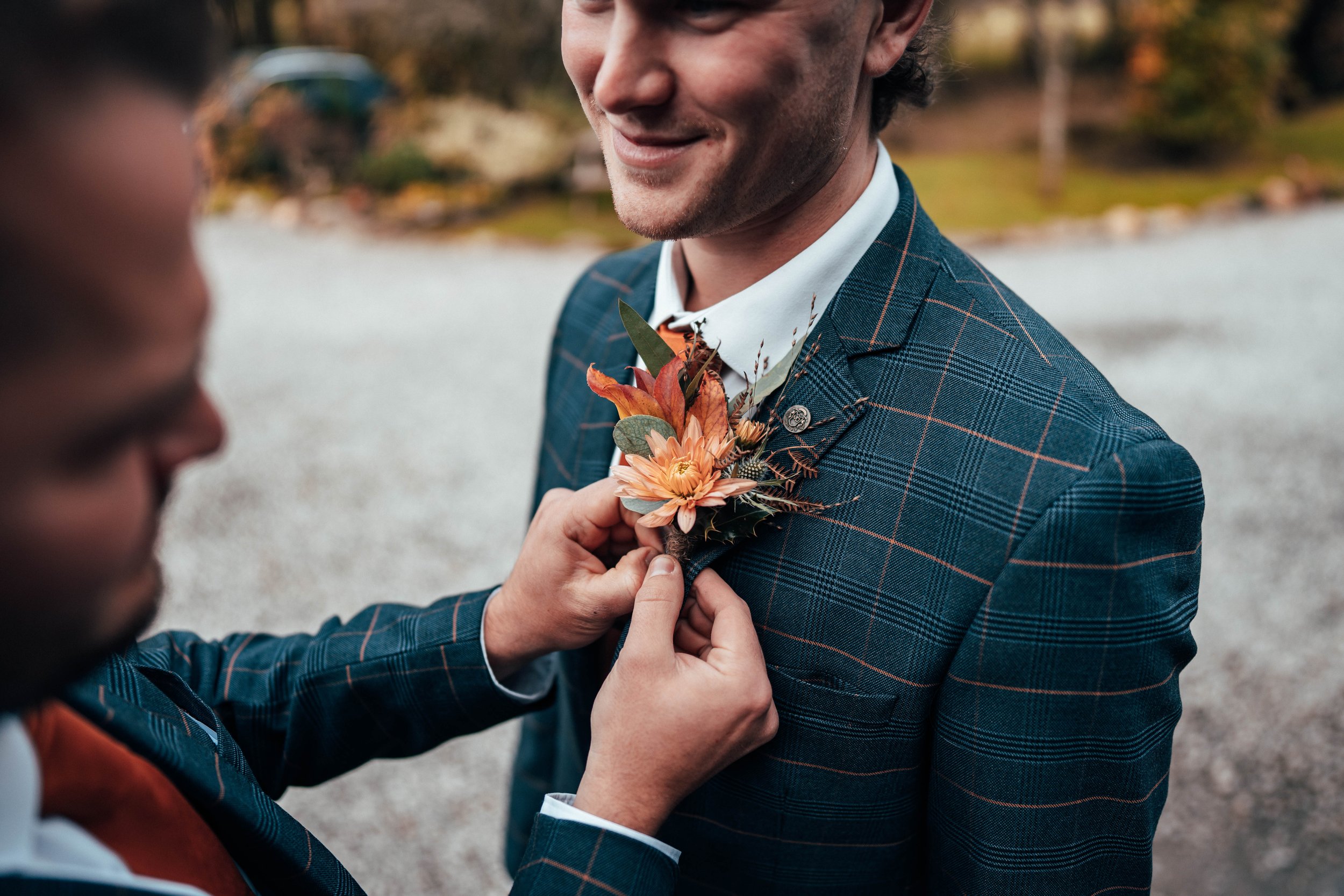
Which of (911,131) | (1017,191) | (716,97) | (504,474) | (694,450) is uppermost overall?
(716,97)

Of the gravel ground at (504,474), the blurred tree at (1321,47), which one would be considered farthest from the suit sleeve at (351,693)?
the blurred tree at (1321,47)

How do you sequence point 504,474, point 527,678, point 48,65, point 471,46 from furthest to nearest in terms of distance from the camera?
1. point 471,46
2. point 504,474
3. point 527,678
4. point 48,65

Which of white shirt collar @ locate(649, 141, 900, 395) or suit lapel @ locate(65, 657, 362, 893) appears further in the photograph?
white shirt collar @ locate(649, 141, 900, 395)

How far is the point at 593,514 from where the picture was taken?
142 cm

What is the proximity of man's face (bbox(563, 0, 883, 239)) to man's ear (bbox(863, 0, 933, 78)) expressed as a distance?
0.7 inches

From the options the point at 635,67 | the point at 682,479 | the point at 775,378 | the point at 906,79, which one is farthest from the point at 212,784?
the point at 906,79

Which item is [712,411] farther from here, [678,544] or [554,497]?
[554,497]

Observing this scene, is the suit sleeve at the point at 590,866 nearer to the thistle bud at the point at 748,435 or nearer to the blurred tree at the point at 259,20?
the thistle bud at the point at 748,435

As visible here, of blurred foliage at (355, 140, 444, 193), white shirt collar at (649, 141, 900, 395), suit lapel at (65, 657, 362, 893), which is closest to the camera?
suit lapel at (65, 657, 362, 893)

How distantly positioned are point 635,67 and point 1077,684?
3.67 feet

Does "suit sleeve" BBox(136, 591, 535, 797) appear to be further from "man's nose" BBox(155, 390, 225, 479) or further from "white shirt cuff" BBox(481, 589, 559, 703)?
"man's nose" BBox(155, 390, 225, 479)

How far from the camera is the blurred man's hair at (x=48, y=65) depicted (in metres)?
0.57

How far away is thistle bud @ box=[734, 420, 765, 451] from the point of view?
53.8 inches

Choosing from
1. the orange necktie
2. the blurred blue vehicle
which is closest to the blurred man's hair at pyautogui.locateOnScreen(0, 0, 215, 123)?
the orange necktie
